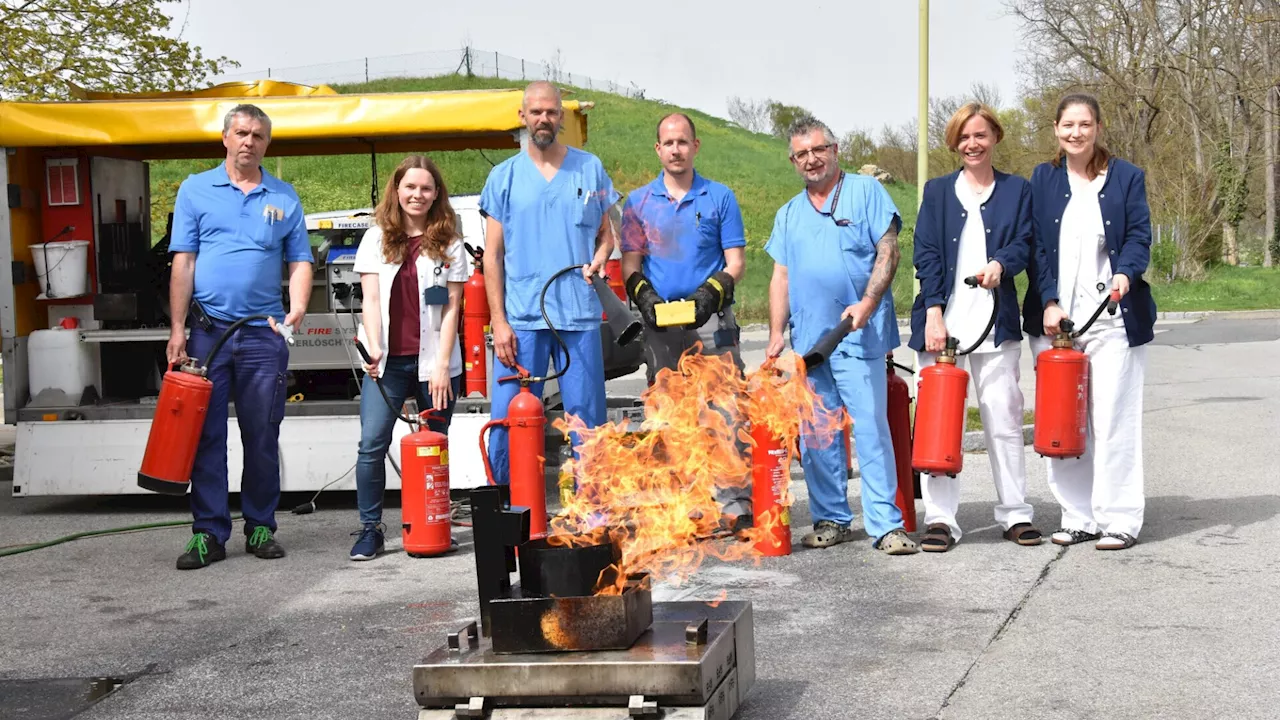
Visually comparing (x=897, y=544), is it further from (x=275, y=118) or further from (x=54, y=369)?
(x=54, y=369)

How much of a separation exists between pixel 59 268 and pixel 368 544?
3421 millimetres

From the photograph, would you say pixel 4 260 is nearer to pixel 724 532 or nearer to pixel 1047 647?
pixel 724 532

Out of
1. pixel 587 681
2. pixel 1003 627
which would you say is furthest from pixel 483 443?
pixel 587 681

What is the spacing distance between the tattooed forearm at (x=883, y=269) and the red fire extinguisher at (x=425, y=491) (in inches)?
91.9

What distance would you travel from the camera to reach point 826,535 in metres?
7.50

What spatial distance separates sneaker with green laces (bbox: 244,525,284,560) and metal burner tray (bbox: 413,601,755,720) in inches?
141

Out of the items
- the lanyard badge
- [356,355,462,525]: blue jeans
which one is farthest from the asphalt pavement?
the lanyard badge

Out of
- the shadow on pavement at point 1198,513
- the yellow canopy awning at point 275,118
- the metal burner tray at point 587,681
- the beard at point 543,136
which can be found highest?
the yellow canopy awning at point 275,118

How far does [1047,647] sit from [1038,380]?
214 cm

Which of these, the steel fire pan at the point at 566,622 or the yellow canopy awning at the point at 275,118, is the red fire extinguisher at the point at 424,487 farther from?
the steel fire pan at the point at 566,622

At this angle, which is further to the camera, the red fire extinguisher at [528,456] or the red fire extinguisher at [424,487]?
the red fire extinguisher at [424,487]

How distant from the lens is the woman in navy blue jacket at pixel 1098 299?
7195 millimetres

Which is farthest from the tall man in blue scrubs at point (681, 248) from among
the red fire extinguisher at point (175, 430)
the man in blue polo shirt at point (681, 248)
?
the red fire extinguisher at point (175, 430)

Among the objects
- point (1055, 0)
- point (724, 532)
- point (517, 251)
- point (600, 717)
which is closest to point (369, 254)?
point (517, 251)
